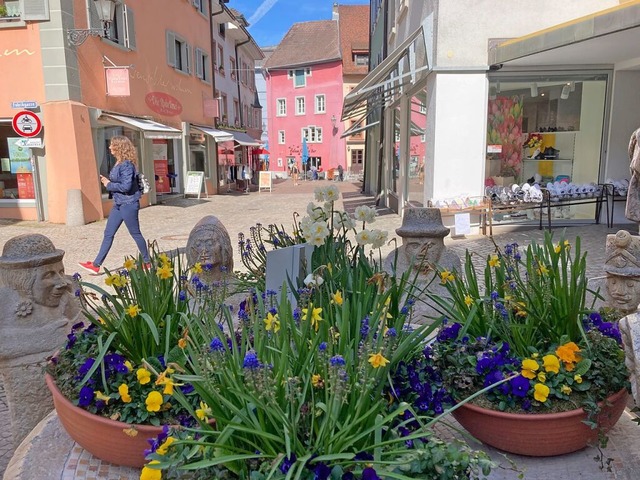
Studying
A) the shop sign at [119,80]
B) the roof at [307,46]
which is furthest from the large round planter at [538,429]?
the roof at [307,46]

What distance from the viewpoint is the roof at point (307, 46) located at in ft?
135

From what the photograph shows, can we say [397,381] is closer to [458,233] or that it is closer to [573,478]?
[573,478]

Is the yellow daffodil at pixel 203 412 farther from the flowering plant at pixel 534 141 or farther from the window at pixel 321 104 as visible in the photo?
the window at pixel 321 104

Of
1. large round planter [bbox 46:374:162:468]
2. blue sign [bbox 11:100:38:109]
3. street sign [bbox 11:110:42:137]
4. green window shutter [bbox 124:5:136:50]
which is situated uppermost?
green window shutter [bbox 124:5:136:50]

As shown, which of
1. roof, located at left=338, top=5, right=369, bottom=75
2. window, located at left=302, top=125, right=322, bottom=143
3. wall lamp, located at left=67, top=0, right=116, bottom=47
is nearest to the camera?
wall lamp, located at left=67, top=0, right=116, bottom=47

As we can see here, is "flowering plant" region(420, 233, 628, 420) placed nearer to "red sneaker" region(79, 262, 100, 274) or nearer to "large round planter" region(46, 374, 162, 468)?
"large round planter" region(46, 374, 162, 468)

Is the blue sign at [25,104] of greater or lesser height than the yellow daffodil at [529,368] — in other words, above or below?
above

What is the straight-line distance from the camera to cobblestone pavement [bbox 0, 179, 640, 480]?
5.12ft

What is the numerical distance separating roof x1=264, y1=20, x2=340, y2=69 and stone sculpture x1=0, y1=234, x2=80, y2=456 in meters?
39.7

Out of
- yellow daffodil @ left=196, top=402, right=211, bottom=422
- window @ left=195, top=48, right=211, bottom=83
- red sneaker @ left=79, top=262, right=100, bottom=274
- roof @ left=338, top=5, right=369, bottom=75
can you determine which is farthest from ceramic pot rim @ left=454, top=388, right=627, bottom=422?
A: roof @ left=338, top=5, right=369, bottom=75

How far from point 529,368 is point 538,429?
0.59 feet

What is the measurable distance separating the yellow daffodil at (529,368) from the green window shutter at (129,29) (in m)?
14.2

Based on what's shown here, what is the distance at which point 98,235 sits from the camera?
977cm

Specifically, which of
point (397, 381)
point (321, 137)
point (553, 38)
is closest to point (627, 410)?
point (397, 381)
